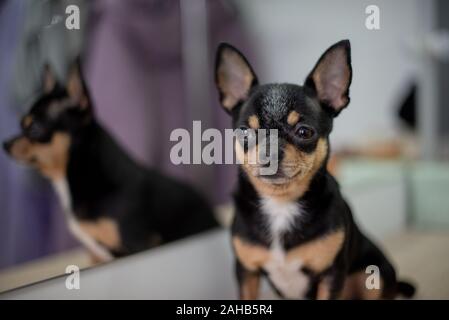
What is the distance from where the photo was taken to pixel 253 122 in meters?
0.68

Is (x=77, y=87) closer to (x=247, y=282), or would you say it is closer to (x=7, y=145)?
(x=7, y=145)

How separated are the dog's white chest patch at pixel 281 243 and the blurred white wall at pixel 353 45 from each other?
19cm

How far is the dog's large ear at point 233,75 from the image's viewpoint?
0.71 metres

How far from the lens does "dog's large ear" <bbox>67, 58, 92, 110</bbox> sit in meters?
0.87

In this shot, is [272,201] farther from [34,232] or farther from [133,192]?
[34,232]

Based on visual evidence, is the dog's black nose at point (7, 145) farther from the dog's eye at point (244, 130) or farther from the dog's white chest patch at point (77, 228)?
the dog's eye at point (244, 130)

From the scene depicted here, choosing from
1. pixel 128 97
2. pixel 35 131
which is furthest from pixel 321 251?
pixel 128 97

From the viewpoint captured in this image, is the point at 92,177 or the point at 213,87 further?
the point at 213,87

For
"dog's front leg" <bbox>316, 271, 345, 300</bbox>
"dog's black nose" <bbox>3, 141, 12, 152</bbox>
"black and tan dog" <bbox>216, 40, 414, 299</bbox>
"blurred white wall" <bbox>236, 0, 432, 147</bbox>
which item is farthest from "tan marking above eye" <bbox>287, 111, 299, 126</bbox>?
"dog's black nose" <bbox>3, 141, 12, 152</bbox>

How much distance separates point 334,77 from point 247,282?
354mm

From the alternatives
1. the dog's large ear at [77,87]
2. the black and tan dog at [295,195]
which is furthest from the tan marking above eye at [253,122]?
the dog's large ear at [77,87]

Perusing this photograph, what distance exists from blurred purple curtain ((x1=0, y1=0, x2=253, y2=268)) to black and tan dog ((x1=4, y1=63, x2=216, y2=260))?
57 mm

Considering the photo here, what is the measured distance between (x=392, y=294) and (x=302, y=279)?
0.19 m

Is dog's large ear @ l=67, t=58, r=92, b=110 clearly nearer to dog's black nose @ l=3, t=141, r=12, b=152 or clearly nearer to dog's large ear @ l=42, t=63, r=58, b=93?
dog's large ear @ l=42, t=63, r=58, b=93
